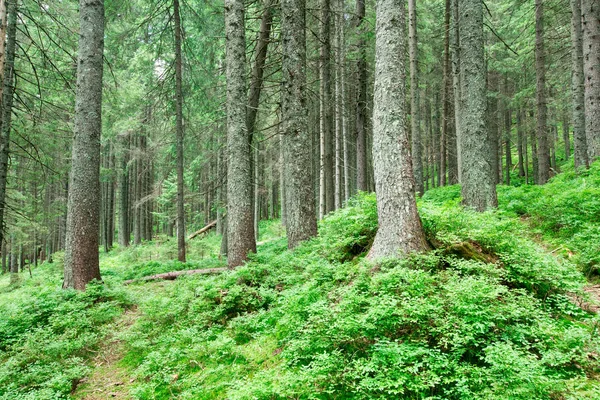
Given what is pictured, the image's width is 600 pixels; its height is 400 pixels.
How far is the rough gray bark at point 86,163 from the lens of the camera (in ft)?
23.5

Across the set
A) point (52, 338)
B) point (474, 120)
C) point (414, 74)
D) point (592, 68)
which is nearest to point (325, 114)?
point (414, 74)

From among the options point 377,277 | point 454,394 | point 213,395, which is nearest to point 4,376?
point 213,395

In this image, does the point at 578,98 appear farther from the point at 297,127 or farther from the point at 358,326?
the point at 358,326

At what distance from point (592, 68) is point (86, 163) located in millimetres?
13573

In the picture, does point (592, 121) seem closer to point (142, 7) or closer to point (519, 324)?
point (519, 324)

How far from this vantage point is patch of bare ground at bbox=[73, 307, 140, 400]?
442 centimetres

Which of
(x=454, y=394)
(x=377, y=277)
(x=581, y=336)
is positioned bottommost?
(x=454, y=394)

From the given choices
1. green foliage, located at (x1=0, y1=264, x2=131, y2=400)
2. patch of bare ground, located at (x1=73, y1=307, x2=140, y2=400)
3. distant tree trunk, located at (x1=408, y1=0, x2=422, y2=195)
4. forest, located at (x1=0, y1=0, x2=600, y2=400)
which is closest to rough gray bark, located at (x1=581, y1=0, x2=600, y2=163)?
forest, located at (x1=0, y1=0, x2=600, y2=400)

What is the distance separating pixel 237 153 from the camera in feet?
24.4

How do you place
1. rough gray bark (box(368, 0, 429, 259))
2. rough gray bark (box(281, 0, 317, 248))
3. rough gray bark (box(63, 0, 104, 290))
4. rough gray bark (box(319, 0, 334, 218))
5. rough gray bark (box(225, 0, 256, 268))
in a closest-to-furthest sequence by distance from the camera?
rough gray bark (box(368, 0, 429, 259)), rough gray bark (box(63, 0, 104, 290)), rough gray bark (box(225, 0, 256, 268)), rough gray bark (box(281, 0, 317, 248)), rough gray bark (box(319, 0, 334, 218))

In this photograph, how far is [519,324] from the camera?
3205 millimetres

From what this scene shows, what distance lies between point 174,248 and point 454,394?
47.9ft

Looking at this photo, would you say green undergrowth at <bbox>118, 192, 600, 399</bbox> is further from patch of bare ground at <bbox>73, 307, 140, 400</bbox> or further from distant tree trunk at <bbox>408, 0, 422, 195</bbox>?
distant tree trunk at <bbox>408, 0, 422, 195</bbox>

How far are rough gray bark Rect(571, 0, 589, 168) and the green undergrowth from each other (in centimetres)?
781
